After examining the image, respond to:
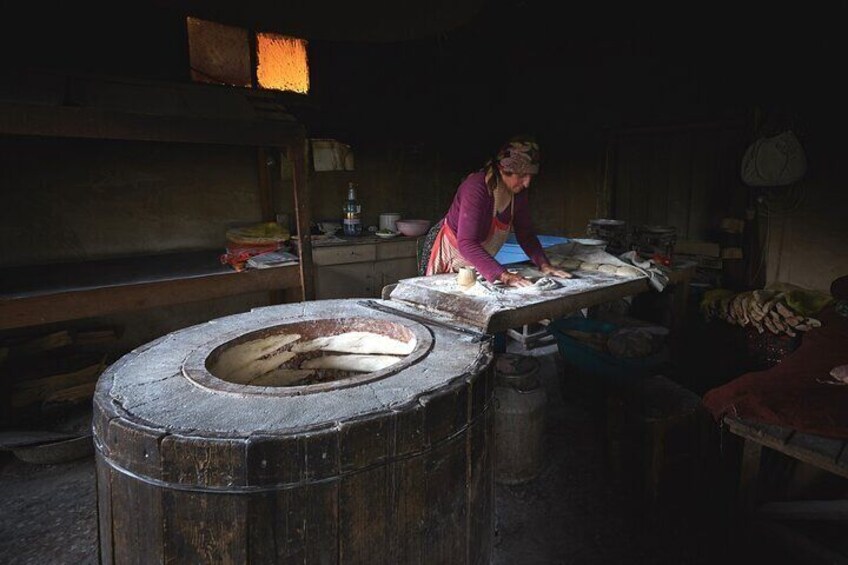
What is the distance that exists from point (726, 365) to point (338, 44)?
21.8ft

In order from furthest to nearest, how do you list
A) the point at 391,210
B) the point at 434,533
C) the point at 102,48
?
the point at 391,210 → the point at 102,48 → the point at 434,533

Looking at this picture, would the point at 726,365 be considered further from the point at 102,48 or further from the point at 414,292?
the point at 102,48

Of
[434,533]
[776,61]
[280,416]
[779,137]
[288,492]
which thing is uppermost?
[776,61]

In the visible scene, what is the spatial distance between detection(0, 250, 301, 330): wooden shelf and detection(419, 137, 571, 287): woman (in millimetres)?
2171

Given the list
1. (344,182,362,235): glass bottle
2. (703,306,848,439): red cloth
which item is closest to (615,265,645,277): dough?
(703,306,848,439): red cloth

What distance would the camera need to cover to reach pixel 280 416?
1.44 meters

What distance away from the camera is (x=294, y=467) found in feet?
4.28

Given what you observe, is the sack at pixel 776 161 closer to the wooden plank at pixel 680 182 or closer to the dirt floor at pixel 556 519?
the wooden plank at pixel 680 182

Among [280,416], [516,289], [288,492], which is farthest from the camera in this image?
[516,289]

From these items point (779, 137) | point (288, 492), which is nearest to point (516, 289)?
point (288, 492)

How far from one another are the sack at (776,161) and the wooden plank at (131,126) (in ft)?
15.9

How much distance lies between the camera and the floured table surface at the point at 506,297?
270 cm

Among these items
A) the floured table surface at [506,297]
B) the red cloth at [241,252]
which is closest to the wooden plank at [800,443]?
the floured table surface at [506,297]

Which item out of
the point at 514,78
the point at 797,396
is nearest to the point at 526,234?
the point at 797,396
